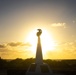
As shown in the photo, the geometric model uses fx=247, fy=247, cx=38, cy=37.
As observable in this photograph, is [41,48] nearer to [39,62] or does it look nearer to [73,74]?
[39,62]

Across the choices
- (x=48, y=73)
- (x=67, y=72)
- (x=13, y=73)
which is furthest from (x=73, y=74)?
(x=13, y=73)

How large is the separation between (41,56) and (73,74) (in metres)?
6.29

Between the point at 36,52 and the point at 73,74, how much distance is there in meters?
6.73

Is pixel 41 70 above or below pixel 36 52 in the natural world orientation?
below

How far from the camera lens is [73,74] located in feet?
105

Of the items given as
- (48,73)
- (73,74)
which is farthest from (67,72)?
(48,73)

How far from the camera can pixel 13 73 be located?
34031mm

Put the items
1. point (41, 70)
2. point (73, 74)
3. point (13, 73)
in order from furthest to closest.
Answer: point (13, 73) → point (73, 74) → point (41, 70)

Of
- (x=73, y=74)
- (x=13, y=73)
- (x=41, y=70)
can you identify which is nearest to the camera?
(x=41, y=70)

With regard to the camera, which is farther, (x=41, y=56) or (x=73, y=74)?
(x=73, y=74)

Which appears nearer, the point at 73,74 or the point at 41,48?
the point at 41,48

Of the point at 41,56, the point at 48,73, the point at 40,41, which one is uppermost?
the point at 40,41

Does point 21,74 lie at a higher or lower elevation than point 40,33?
lower

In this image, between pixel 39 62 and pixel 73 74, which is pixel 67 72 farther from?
pixel 39 62
